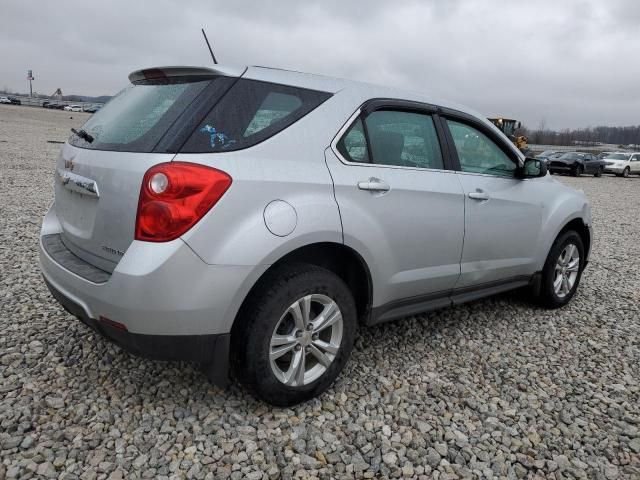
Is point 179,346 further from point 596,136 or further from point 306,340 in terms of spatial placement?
point 596,136

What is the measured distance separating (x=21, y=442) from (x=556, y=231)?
3.90 m

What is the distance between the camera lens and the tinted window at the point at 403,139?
2.87 metres

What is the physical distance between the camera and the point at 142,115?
249 cm

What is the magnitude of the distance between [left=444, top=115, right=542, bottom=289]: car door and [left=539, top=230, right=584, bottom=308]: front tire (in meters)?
0.33

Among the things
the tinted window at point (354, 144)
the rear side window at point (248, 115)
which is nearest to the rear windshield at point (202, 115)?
the rear side window at point (248, 115)

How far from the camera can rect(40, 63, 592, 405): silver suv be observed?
2.14m

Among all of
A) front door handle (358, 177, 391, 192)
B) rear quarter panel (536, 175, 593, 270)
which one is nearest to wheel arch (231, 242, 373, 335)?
front door handle (358, 177, 391, 192)

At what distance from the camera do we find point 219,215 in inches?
84.7

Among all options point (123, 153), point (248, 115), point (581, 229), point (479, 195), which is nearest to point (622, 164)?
point (581, 229)

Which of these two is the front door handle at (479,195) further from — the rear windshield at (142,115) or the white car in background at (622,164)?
the white car in background at (622,164)

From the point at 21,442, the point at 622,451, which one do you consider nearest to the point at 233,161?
the point at 21,442

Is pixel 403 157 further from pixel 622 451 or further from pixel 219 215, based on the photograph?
pixel 622 451

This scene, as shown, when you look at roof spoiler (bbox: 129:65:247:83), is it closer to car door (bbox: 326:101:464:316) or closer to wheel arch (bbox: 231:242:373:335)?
car door (bbox: 326:101:464:316)

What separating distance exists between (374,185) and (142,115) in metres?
1.23
